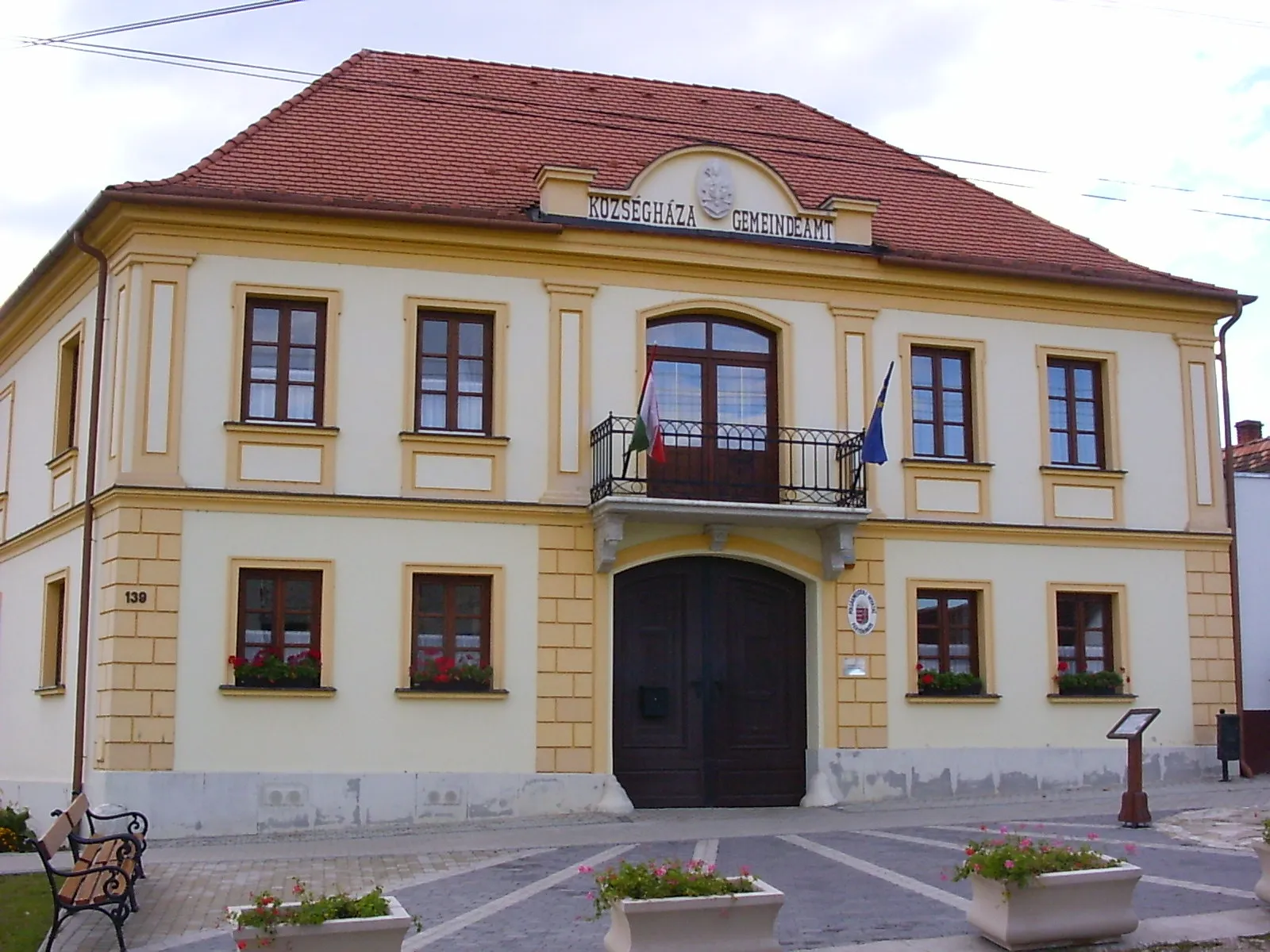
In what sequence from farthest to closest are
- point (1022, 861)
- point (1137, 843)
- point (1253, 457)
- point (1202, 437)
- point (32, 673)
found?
1. point (1253, 457)
2. point (1202, 437)
3. point (32, 673)
4. point (1137, 843)
5. point (1022, 861)

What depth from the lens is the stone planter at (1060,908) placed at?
29.6 ft

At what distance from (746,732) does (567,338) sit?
5.36 meters

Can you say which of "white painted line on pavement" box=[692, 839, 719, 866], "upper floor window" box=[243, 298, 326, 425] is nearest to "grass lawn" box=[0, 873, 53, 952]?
"white painted line on pavement" box=[692, 839, 719, 866]

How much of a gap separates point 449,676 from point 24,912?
6400mm

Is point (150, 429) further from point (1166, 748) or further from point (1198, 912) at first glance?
point (1166, 748)

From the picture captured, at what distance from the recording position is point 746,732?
18.1 meters

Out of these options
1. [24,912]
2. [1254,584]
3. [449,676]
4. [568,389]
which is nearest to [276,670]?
[449,676]

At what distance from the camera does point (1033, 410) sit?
19.6 metres

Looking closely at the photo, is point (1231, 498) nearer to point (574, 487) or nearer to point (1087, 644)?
point (1087, 644)

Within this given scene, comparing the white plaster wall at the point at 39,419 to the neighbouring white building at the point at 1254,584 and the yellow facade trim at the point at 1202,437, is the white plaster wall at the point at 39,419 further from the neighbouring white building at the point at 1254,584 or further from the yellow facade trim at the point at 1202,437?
the neighbouring white building at the point at 1254,584

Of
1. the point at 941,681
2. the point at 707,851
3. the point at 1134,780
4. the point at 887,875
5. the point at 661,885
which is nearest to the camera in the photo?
the point at 661,885

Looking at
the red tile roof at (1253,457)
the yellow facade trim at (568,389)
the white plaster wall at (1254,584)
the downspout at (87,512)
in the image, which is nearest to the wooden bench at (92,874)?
the downspout at (87,512)

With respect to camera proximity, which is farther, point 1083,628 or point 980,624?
point 1083,628

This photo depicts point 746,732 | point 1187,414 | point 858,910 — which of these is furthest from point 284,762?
point 1187,414
